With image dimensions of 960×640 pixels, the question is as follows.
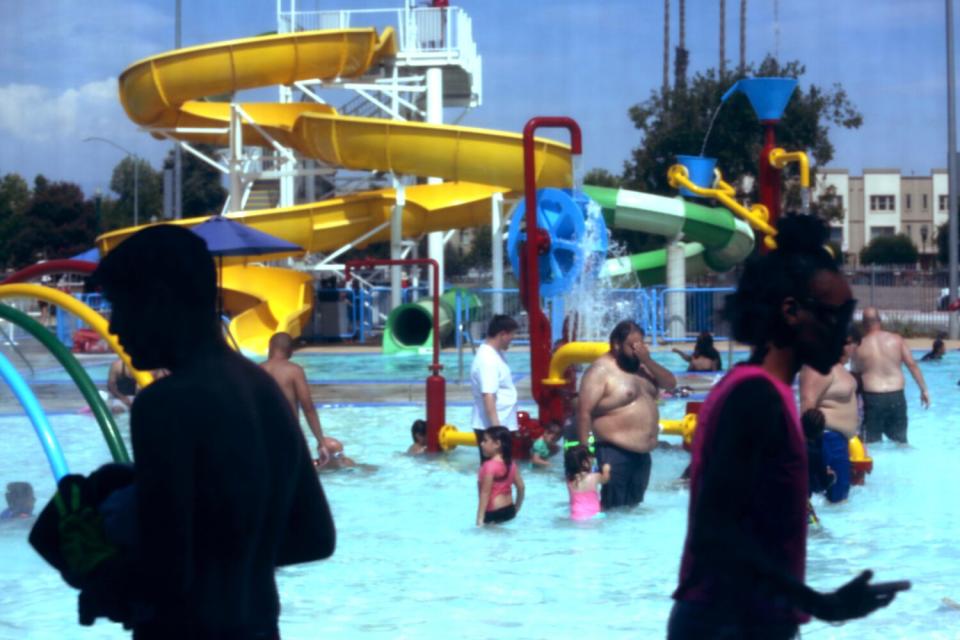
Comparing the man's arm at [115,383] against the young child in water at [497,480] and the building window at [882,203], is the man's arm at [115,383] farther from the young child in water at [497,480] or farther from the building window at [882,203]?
the building window at [882,203]

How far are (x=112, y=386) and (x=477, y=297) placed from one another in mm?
13693

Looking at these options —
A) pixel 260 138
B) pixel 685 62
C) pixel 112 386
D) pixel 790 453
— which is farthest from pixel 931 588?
pixel 685 62

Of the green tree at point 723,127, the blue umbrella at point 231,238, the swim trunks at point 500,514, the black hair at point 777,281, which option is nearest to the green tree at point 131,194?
the green tree at point 723,127

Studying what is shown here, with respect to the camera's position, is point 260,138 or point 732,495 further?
point 260,138

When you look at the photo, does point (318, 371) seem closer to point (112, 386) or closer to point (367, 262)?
point (367, 262)

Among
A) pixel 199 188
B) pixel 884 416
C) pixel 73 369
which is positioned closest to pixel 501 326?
pixel 884 416

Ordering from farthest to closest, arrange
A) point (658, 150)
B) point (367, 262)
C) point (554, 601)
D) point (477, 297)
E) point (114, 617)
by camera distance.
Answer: point (658, 150)
point (477, 297)
point (367, 262)
point (554, 601)
point (114, 617)

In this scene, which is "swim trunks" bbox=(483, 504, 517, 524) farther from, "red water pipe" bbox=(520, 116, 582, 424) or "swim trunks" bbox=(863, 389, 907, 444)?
"swim trunks" bbox=(863, 389, 907, 444)

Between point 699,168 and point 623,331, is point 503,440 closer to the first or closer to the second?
point 623,331

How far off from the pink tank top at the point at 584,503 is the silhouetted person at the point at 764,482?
6.29 m

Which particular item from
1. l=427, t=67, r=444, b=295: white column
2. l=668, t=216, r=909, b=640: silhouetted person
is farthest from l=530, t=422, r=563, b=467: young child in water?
l=427, t=67, r=444, b=295: white column

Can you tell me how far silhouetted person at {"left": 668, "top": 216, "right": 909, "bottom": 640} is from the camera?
273 cm

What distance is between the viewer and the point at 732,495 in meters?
2.72

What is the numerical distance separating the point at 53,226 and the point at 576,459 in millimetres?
64495
